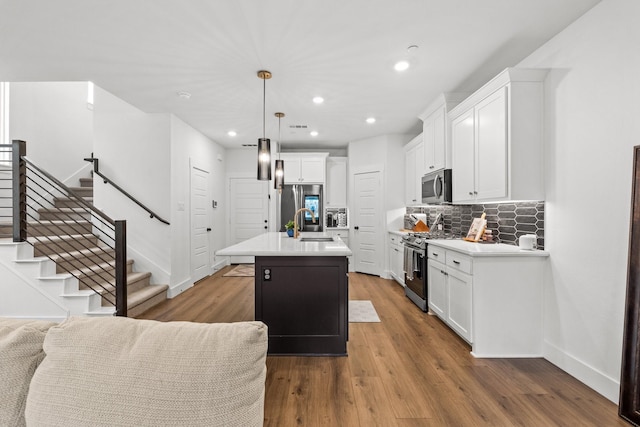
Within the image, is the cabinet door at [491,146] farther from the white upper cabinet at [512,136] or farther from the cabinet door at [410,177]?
the cabinet door at [410,177]

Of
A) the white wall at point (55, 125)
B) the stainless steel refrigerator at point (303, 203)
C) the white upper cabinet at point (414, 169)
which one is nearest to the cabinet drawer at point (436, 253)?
the white upper cabinet at point (414, 169)

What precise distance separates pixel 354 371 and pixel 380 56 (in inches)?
107

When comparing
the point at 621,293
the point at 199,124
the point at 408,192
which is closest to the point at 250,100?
the point at 199,124

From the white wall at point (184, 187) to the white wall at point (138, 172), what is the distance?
0.42ft

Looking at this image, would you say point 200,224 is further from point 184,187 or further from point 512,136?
point 512,136

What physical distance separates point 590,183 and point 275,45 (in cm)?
266

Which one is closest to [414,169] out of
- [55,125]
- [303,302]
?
[303,302]

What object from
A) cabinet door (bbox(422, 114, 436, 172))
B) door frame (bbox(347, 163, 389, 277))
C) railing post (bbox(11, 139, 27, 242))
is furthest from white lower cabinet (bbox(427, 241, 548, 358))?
railing post (bbox(11, 139, 27, 242))

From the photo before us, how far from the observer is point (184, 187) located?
472 centimetres

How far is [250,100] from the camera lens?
3855 millimetres

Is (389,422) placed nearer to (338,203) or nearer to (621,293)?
(621,293)

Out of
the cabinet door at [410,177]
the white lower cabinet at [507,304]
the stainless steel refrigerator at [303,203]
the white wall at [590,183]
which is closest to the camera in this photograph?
the white wall at [590,183]

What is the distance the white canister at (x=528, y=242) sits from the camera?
2602mm

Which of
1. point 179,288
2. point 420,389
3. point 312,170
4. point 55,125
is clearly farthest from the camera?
point 312,170
